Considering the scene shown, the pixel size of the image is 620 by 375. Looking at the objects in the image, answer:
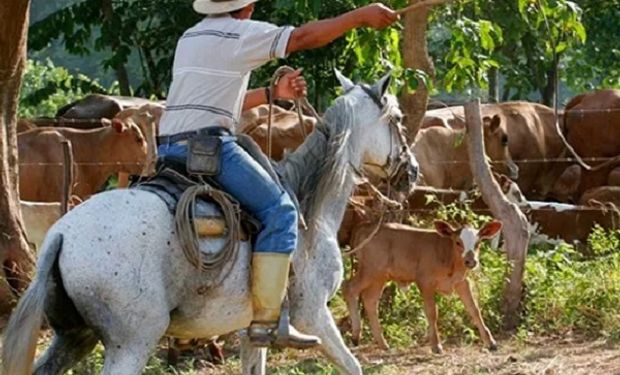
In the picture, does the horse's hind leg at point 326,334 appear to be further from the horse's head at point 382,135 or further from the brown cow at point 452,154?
the brown cow at point 452,154

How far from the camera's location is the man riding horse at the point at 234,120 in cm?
637

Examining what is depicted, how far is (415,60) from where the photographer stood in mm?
11281

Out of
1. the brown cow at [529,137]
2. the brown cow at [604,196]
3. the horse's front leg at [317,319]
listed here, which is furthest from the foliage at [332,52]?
the horse's front leg at [317,319]

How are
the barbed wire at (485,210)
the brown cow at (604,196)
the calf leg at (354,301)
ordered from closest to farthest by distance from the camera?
the calf leg at (354,301)
the barbed wire at (485,210)
the brown cow at (604,196)

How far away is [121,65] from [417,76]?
26.9ft

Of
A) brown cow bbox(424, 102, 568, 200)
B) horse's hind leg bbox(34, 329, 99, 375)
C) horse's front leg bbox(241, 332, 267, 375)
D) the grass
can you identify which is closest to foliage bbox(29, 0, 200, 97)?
brown cow bbox(424, 102, 568, 200)

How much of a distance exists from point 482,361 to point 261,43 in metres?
3.74

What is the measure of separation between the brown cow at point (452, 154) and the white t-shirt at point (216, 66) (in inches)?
335

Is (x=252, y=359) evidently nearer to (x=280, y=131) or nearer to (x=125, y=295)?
(x=125, y=295)

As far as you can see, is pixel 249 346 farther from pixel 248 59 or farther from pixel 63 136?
pixel 63 136

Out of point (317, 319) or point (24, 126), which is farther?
point (24, 126)

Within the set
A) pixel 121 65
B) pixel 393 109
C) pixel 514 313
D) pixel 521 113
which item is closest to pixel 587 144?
pixel 521 113

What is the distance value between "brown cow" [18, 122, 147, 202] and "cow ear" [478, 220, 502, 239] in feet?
14.1

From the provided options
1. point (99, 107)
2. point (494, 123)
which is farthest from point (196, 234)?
point (99, 107)
